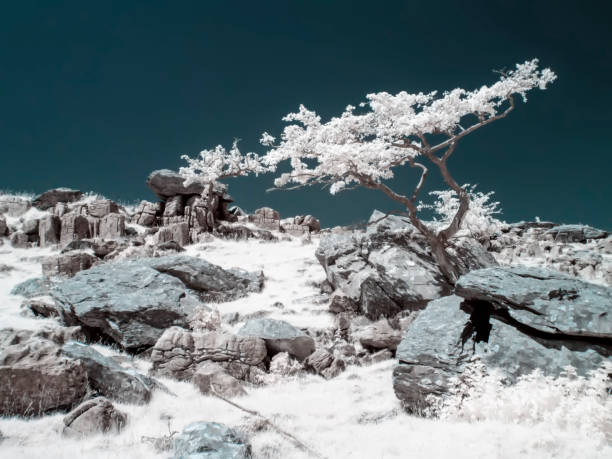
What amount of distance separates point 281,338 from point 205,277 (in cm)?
599

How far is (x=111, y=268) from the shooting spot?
12828 millimetres

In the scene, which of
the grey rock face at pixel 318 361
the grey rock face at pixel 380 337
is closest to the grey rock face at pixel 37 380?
the grey rock face at pixel 318 361

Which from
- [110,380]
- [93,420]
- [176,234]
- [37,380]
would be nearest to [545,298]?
[93,420]

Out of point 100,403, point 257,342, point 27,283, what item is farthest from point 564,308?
point 27,283

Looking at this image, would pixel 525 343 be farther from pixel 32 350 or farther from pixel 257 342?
pixel 32 350

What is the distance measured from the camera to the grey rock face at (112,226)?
89.7 feet

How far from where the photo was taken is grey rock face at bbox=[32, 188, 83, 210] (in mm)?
31075

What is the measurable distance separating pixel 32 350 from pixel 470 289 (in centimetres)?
763

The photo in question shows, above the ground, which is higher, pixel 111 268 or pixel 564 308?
pixel 111 268

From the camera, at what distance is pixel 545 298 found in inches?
260

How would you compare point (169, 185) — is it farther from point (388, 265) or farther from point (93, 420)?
point (93, 420)

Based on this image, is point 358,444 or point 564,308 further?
point 564,308

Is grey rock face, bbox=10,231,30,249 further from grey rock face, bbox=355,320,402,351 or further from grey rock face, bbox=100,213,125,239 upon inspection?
grey rock face, bbox=355,320,402,351

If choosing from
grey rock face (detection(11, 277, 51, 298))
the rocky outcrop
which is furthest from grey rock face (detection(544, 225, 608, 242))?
grey rock face (detection(11, 277, 51, 298))
